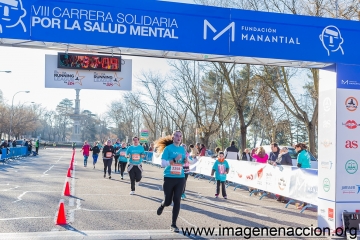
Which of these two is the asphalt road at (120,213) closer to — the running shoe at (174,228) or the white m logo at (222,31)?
the running shoe at (174,228)

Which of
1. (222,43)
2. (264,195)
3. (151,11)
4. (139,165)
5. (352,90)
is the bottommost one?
(264,195)

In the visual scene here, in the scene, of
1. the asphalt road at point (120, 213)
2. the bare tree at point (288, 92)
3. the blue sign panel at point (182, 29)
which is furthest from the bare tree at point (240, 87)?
the blue sign panel at point (182, 29)

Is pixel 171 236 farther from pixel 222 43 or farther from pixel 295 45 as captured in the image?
pixel 295 45

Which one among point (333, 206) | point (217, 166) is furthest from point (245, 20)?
point (217, 166)

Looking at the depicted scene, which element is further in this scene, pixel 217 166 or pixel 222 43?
pixel 217 166

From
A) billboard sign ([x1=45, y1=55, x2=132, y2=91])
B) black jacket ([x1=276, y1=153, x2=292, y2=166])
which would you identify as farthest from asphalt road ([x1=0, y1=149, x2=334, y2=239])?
billboard sign ([x1=45, y1=55, x2=132, y2=91])

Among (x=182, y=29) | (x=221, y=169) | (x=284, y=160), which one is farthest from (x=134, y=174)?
(x=182, y=29)

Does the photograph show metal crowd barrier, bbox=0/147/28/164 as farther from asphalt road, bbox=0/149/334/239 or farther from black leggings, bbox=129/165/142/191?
black leggings, bbox=129/165/142/191

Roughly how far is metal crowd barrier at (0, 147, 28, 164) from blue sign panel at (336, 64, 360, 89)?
27.6m

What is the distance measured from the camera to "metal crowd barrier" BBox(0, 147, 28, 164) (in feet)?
105

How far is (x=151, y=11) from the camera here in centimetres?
883

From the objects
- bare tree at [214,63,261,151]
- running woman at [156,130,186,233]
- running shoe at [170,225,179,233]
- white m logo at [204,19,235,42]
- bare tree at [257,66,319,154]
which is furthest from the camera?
bare tree at [214,63,261,151]

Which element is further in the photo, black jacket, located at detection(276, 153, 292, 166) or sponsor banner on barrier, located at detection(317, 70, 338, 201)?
black jacket, located at detection(276, 153, 292, 166)

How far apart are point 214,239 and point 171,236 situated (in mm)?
791
